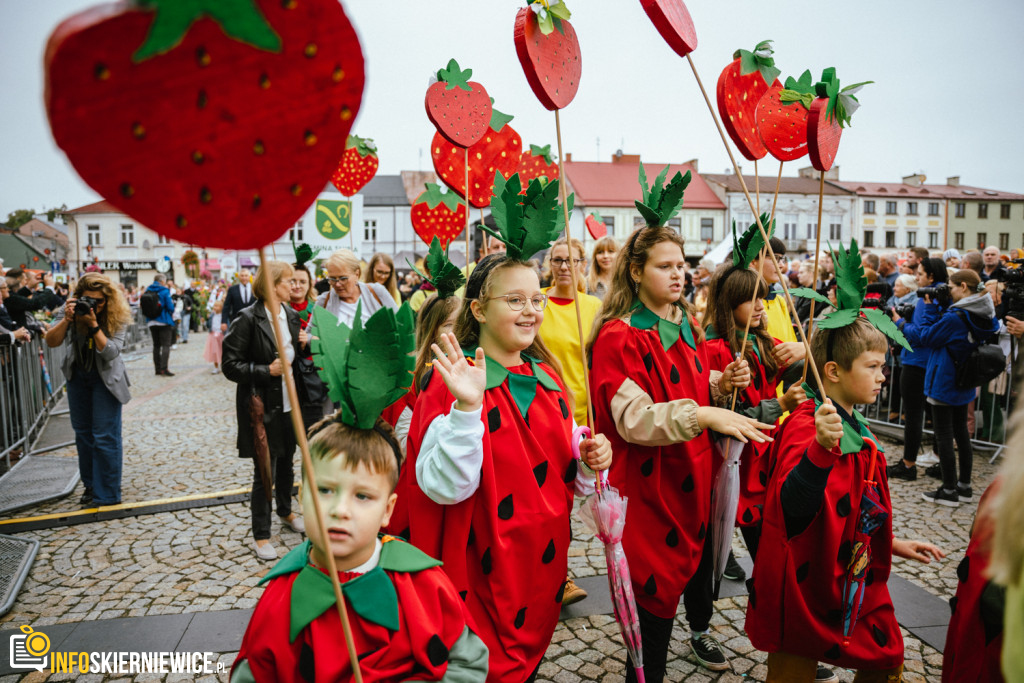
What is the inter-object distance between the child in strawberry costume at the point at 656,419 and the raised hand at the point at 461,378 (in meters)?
0.86

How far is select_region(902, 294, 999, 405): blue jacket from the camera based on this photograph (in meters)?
5.25

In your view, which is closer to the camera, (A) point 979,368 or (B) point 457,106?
(B) point 457,106

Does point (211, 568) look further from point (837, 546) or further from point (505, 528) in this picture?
point (837, 546)

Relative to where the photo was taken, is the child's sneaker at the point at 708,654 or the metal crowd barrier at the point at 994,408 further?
the metal crowd barrier at the point at 994,408

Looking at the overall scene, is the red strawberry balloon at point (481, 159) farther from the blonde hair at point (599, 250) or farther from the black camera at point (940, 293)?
the black camera at point (940, 293)

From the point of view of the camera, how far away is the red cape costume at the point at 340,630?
1.40 meters

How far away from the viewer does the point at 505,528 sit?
1913 mm

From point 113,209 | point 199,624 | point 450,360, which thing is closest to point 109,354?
point 199,624

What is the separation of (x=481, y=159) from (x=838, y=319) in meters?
2.71

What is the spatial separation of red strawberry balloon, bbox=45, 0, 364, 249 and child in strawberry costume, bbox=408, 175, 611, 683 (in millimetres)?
809

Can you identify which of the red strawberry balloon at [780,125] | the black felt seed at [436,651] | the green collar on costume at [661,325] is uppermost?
the red strawberry balloon at [780,125]

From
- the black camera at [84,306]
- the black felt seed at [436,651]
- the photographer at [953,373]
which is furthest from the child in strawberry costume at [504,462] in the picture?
the photographer at [953,373]

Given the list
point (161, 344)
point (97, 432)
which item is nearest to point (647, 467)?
point (97, 432)

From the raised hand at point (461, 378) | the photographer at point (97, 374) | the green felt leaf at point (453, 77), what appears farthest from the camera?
the photographer at point (97, 374)
